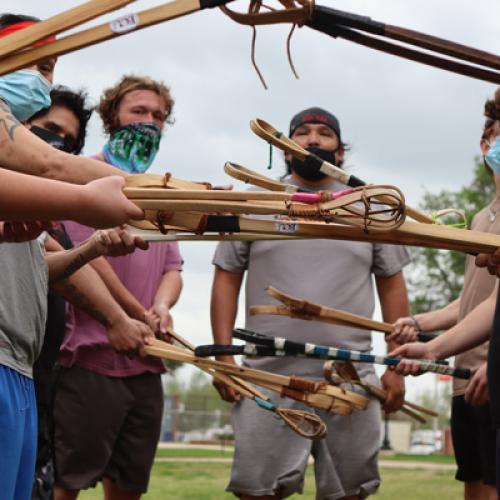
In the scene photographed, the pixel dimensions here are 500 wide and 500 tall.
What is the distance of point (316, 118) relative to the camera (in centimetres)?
619

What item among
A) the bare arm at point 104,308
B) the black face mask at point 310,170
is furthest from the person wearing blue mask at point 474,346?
the bare arm at point 104,308

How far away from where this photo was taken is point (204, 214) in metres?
3.03

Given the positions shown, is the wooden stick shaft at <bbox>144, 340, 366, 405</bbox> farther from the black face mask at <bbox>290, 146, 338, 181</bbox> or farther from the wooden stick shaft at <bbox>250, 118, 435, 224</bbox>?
the wooden stick shaft at <bbox>250, 118, 435, 224</bbox>

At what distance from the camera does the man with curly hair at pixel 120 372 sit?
18.6 feet

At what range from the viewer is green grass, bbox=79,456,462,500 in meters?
10.7

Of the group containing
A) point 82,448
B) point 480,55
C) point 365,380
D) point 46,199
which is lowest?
point 82,448

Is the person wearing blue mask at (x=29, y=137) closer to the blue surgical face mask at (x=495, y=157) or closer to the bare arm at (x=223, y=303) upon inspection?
the blue surgical face mask at (x=495, y=157)

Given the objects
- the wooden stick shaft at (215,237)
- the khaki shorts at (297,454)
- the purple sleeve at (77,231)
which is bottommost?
the khaki shorts at (297,454)

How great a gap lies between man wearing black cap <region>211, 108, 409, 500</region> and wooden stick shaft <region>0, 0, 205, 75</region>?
3125 millimetres

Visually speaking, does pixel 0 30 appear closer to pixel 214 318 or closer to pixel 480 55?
pixel 480 55

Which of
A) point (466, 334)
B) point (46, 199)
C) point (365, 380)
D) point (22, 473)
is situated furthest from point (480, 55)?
point (365, 380)

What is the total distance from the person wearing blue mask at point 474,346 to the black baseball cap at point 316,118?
0.98 meters

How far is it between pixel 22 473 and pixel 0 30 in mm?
1372

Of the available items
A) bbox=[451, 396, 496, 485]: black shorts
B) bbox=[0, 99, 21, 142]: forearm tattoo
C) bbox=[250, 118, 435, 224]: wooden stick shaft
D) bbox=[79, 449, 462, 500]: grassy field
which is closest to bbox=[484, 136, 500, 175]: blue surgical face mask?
bbox=[250, 118, 435, 224]: wooden stick shaft
